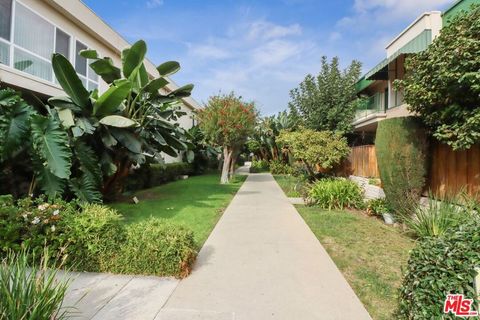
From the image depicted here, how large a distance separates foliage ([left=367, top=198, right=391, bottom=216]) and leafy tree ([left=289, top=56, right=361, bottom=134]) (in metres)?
9.17

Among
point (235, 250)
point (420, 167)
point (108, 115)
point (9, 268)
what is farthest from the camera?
point (108, 115)

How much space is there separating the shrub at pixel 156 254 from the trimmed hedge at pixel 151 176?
8.84m

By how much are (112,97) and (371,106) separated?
732 inches

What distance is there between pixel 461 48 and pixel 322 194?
6201mm

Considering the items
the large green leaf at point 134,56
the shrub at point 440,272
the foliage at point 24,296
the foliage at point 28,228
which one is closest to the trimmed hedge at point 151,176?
the large green leaf at point 134,56

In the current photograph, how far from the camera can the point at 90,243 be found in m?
4.62

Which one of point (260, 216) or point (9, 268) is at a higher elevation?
point (9, 268)

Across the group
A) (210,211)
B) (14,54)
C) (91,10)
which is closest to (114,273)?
(210,211)

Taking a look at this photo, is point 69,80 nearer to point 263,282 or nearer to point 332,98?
point 263,282

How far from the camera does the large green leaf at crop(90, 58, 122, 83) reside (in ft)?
29.7

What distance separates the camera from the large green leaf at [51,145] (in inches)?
252

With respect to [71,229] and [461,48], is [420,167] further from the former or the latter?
[71,229]

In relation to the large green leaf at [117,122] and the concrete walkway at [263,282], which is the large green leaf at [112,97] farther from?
the concrete walkway at [263,282]

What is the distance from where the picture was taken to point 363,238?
266 inches
